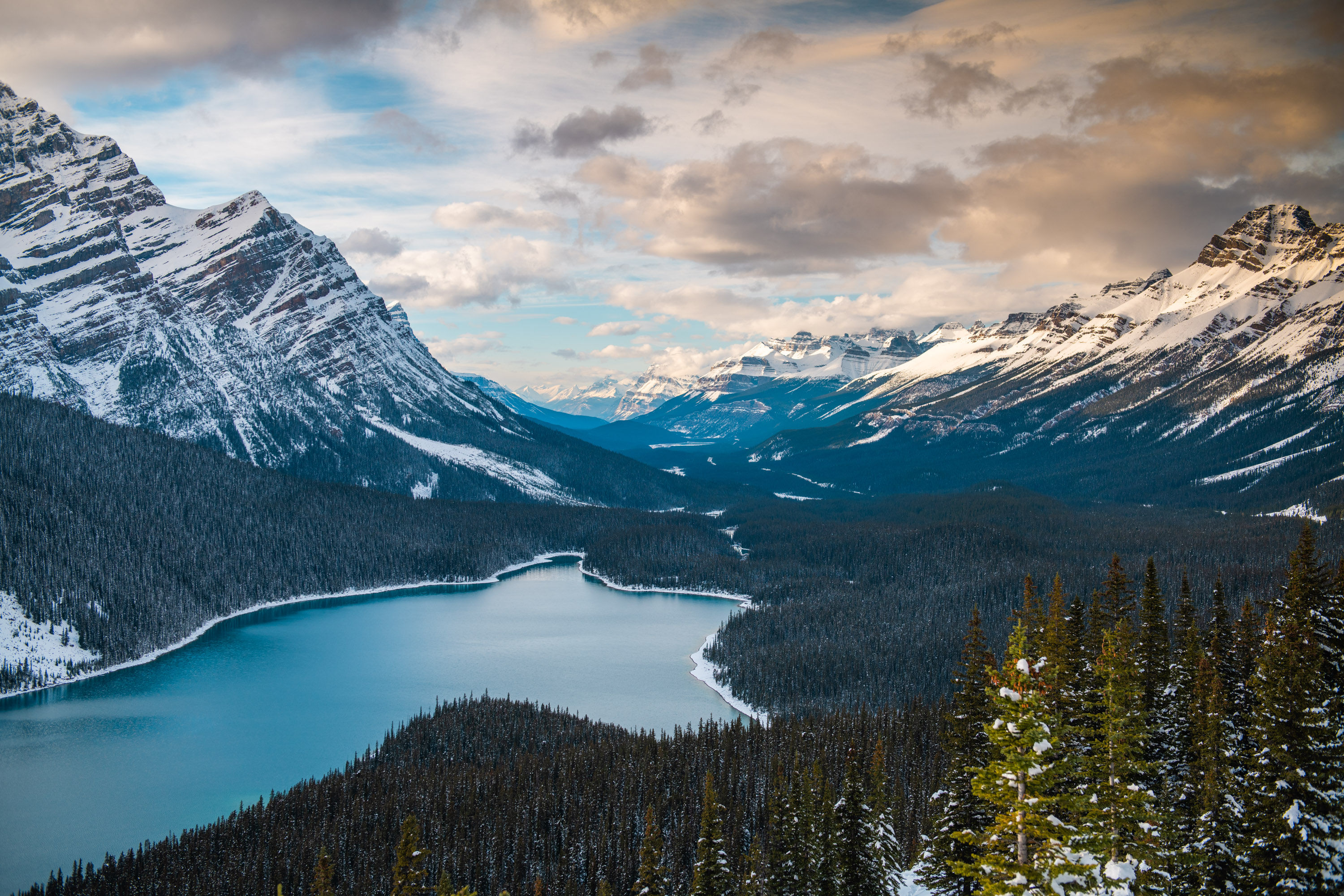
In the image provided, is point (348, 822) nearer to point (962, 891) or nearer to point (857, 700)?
point (962, 891)

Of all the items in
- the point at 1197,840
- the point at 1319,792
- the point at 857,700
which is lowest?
the point at 857,700

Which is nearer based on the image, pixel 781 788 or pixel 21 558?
pixel 781 788

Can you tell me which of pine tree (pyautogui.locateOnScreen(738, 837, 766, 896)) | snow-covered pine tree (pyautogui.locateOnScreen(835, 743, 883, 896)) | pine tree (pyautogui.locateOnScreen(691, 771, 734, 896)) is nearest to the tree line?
snow-covered pine tree (pyautogui.locateOnScreen(835, 743, 883, 896))

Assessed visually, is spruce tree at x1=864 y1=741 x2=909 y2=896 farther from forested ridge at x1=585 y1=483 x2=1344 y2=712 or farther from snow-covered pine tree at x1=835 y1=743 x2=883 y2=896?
forested ridge at x1=585 y1=483 x2=1344 y2=712

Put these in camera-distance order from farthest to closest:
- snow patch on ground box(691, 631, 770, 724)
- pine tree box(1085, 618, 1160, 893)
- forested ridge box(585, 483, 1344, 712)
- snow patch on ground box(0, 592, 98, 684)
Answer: snow patch on ground box(0, 592, 98, 684) < forested ridge box(585, 483, 1344, 712) < snow patch on ground box(691, 631, 770, 724) < pine tree box(1085, 618, 1160, 893)

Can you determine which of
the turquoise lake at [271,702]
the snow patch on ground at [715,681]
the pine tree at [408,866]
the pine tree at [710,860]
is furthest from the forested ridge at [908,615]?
the pine tree at [408,866]

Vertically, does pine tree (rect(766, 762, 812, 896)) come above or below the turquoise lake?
above

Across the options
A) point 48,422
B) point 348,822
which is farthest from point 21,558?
point 348,822
